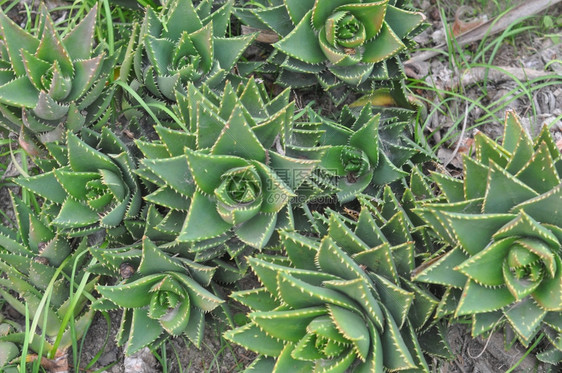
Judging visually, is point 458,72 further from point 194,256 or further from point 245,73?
point 194,256

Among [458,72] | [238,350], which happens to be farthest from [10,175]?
[458,72]

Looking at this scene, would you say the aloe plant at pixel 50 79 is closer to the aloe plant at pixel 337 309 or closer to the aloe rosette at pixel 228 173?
the aloe rosette at pixel 228 173

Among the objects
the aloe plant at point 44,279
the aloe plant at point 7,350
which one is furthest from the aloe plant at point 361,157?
the aloe plant at point 7,350

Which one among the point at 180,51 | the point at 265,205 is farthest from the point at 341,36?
the point at 265,205

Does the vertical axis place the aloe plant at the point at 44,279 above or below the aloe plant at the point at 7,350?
above

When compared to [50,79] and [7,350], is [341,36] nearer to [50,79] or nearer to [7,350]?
[50,79]

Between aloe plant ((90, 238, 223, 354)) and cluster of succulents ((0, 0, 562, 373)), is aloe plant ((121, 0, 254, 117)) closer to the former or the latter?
cluster of succulents ((0, 0, 562, 373))
